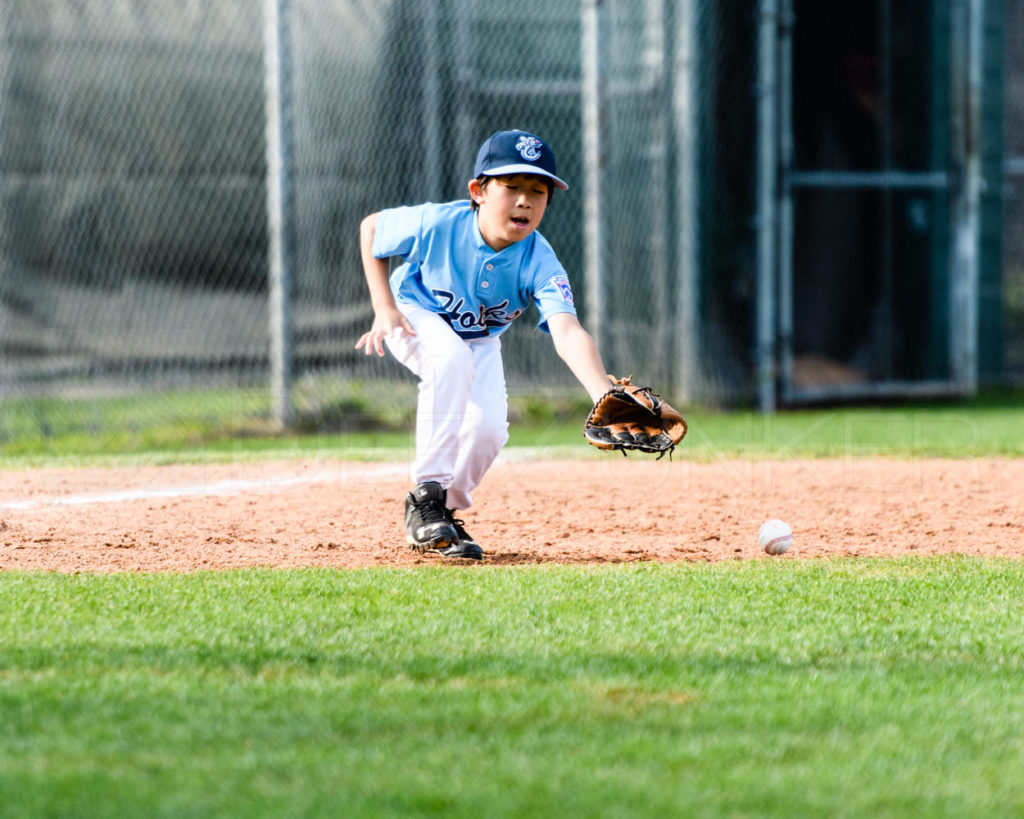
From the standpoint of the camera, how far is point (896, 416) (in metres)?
10.2

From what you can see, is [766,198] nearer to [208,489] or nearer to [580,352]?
[208,489]

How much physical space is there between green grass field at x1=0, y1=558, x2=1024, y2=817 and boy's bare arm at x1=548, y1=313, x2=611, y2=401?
628mm

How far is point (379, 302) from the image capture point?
460 cm

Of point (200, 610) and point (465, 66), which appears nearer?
point (200, 610)

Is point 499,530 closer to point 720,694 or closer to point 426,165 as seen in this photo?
point 720,694

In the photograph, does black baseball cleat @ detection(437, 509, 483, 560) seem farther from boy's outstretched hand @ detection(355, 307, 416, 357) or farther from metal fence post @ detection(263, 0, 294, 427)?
metal fence post @ detection(263, 0, 294, 427)

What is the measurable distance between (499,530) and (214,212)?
4.64 m

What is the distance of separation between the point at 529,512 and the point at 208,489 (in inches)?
67.5

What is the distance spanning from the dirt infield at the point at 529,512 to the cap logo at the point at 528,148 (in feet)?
4.61

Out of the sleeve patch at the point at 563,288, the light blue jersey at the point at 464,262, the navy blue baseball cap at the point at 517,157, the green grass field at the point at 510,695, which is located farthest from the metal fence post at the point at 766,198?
the green grass field at the point at 510,695

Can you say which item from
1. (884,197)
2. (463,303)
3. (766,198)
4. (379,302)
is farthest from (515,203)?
(884,197)

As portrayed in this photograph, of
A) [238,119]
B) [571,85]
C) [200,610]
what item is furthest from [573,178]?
[200,610]

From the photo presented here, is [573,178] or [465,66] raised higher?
[465,66]

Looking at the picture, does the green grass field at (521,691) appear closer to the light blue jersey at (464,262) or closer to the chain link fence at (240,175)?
the light blue jersey at (464,262)
